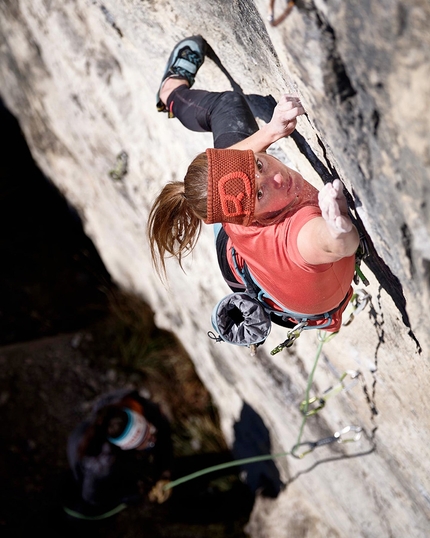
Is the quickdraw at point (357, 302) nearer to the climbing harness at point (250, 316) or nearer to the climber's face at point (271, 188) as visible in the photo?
the climbing harness at point (250, 316)

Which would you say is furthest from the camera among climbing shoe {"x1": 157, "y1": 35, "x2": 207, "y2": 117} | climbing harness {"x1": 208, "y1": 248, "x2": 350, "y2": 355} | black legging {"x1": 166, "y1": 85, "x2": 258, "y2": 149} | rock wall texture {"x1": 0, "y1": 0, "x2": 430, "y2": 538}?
climbing shoe {"x1": 157, "y1": 35, "x2": 207, "y2": 117}

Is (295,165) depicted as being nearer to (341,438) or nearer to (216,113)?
(216,113)

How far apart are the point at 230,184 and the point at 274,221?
0.54 ft

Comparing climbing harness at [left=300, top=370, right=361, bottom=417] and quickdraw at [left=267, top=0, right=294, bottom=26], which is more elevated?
quickdraw at [left=267, top=0, right=294, bottom=26]

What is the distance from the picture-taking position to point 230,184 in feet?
4.10

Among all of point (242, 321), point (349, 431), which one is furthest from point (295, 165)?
point (349, 431)

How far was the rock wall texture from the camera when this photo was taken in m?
0.98

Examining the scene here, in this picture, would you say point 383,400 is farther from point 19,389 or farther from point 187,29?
point 19,389

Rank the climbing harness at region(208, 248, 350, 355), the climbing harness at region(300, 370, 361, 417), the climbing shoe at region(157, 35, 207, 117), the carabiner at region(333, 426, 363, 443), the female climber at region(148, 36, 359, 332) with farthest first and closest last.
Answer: the carabiner at region(333, 426, 363, 443), the climbing harness at region(300, 370, 361, 417), the climbing shoe at region(157, 35, 207, 117), the climbing harness at region(208, 248, 350, 355), the female climber at region(148, 36, 359, 332)

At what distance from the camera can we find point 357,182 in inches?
45.1

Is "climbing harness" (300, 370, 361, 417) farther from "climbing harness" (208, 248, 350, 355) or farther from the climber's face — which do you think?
the climber's face

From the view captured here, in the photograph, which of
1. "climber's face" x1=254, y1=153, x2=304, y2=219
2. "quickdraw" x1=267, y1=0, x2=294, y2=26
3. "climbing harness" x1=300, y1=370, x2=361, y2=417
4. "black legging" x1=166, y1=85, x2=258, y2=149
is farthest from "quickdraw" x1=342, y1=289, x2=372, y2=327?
"quickdraw" x1=267, y1=0, x2=294, y2=26

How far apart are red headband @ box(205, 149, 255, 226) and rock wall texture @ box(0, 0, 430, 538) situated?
0.21 m

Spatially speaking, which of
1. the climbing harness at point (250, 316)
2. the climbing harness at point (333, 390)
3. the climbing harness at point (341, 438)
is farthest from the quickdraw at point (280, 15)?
the climbing harness at point (341, 438)
